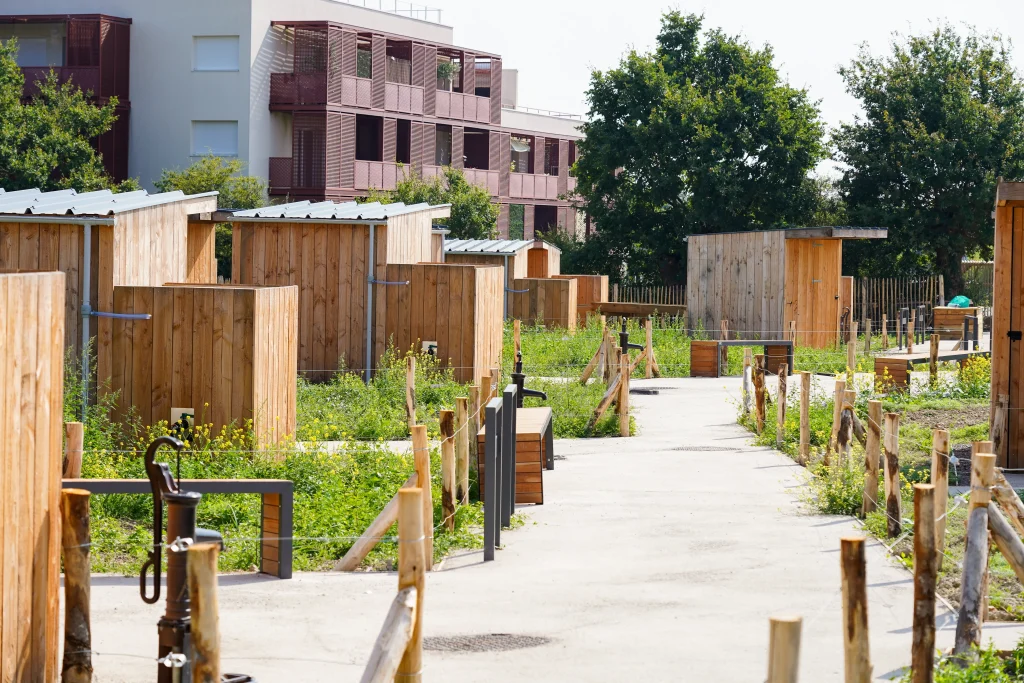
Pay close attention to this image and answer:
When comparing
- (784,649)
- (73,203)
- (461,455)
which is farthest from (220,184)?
(784,649)

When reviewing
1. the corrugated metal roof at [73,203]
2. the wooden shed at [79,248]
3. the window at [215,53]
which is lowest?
the wooden shed at [79,248]

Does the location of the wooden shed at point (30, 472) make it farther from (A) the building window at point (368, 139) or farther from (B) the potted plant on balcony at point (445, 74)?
(B) the potted plant on balcony at point (445, 74)

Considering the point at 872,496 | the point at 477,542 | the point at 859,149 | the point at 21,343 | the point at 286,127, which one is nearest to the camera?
the point at 21,343

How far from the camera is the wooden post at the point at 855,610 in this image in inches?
185

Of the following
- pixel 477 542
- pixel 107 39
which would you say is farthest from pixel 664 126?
pixel 477 542

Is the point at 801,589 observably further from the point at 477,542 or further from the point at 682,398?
the point at 682,398

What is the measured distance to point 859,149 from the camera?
41.1 m

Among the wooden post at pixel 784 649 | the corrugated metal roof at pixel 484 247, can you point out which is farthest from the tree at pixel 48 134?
the wooden post at pixel 784 649

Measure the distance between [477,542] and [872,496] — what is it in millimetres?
3341

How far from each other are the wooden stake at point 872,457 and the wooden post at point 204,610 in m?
7.01

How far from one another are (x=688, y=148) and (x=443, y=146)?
11475 mm

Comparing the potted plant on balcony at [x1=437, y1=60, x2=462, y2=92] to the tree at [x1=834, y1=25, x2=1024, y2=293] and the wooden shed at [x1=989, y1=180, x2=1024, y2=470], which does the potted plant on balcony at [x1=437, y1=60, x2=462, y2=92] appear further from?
the wooden shed at [x1=989, y1=180, x2=1024, y2=470]

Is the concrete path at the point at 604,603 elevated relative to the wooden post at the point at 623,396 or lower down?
lower down

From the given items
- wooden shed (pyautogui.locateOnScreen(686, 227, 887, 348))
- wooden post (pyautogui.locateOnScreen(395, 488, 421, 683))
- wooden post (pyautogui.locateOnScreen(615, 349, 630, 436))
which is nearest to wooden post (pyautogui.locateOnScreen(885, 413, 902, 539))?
wooden post (pyautogui.locateOnScreen(395, 488, 421, 683))
